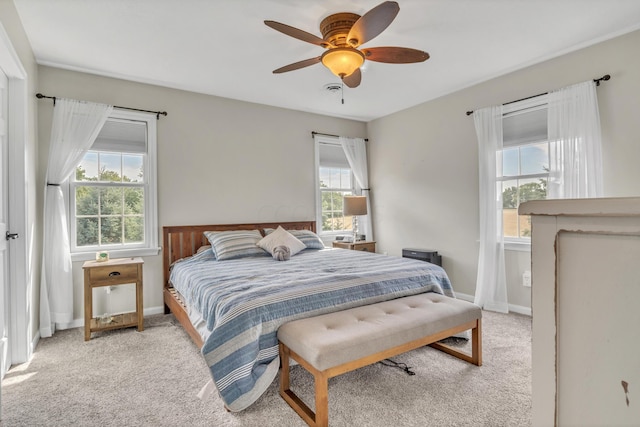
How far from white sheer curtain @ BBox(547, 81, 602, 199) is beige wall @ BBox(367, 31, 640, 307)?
3.5 inches

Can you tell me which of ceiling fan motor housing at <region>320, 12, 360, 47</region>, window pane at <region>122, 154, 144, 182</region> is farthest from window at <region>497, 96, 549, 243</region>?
window pane at <region>122, 154, 144, 182</region>

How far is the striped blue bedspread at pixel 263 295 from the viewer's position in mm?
1963

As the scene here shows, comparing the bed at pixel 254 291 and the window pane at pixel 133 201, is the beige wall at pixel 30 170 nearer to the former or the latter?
the window pane at pixel 133 201

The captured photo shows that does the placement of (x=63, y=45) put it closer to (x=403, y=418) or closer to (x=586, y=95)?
(x=403, y=418)

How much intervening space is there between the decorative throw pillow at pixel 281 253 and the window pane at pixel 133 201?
1.61 m

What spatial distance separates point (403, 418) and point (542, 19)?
305cm

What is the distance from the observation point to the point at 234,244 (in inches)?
146

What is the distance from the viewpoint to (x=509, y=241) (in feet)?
12.2

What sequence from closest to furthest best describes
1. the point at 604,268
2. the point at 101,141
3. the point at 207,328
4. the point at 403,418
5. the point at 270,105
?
1. the point at 604,268
2. the point at 403,418
3. the point at 207,328
4. the point at 101,141
5. the point at 270,105

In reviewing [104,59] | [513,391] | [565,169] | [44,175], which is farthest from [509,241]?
[44,175]

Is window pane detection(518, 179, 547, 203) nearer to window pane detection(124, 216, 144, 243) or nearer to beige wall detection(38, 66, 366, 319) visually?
beige wall detection(38, 66, 366, 319)

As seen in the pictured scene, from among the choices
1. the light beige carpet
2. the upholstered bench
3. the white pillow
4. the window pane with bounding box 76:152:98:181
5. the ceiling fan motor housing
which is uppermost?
the ceiling fan motor housing

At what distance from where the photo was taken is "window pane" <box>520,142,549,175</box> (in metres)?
3.47

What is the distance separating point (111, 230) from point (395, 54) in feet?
11.0
